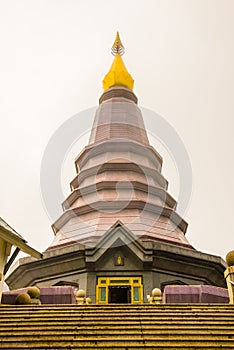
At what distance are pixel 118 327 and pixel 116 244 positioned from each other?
9.45m

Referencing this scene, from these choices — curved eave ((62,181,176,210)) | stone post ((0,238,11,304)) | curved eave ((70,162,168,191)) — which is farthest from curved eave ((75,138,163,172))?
stone post ((0,238,11,304))

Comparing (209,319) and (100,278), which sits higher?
(100,278)

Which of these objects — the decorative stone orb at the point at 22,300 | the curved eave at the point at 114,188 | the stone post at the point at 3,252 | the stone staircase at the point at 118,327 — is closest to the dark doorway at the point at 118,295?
the stone post at the point at 3,252

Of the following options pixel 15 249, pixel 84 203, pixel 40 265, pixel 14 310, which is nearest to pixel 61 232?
Result: pixel 84 203

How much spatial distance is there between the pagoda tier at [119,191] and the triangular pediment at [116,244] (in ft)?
4.98

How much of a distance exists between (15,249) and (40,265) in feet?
17.6

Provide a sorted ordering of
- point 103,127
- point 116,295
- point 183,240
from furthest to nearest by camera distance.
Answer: point 103,127, point 183,240, point 116,295

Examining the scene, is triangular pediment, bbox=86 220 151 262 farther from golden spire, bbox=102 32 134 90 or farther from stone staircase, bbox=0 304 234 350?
golden spire, bbox=102 32 134 90

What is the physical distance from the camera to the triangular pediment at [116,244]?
57.5ft

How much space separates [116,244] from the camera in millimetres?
17719

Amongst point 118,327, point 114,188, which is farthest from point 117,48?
point 118,327

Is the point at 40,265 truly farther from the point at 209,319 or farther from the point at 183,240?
the point at 209,319

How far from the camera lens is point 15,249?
45.2 ft

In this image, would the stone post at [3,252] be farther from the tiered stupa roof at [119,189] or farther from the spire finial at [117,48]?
the spire finial at [117,48]
